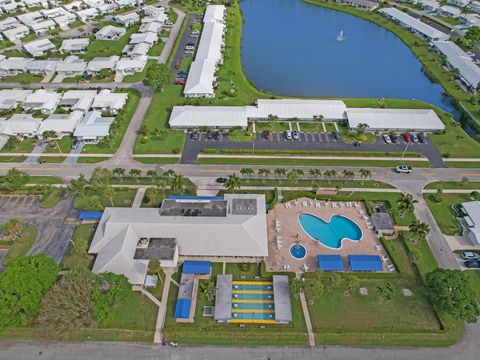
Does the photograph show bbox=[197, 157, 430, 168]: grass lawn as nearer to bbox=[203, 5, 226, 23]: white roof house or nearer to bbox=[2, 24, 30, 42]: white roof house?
bbox=[203, 5, 226, 23]: white roof house

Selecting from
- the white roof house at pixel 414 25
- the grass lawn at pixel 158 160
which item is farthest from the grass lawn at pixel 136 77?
Result: the white roof house at pixel 414 25

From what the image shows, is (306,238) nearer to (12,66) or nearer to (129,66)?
(129,66)

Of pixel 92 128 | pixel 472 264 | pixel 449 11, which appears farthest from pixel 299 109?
pixel 449 11

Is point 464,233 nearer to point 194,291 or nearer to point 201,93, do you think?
point 194,291

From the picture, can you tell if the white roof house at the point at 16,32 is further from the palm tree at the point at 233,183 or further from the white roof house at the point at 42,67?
the palm tree at the point at 233,183

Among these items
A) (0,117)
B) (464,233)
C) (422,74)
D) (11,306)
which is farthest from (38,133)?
(422,74)
